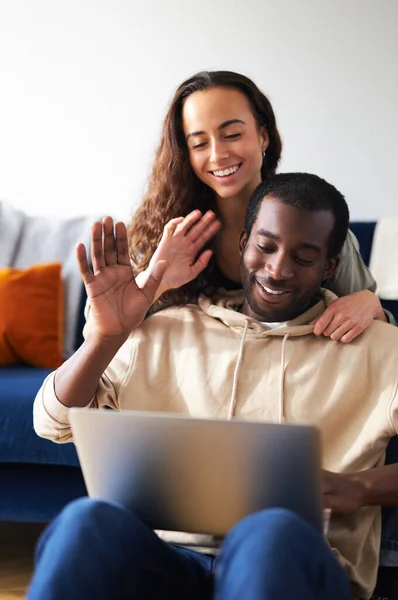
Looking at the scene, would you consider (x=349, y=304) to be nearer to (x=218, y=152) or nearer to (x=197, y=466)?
(x=218, y=152)

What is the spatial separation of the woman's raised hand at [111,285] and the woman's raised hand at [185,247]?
19 centimetres

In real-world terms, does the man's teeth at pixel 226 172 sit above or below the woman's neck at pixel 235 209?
above

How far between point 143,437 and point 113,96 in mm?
2130

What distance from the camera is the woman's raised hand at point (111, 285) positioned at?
4.88 ft

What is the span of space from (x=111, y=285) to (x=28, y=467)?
834mm

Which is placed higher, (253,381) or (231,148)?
(231,148)

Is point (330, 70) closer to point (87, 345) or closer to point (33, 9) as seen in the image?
point (33, 9)

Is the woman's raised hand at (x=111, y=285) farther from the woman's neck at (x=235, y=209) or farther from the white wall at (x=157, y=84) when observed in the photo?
the white wall at (x=157, y=84)

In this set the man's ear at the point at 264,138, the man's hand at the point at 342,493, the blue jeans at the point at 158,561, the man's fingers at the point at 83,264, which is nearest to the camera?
the blue jeans at the point at 158,561

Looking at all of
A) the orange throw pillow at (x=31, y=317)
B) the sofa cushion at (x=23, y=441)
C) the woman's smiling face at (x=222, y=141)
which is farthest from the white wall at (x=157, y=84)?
the sofa cushion at (x=23, y=441)

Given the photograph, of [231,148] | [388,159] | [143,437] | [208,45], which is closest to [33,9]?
[208,45]

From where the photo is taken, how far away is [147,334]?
1.66 meters

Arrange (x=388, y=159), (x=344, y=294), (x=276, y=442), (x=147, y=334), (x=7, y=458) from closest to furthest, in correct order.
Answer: (x=276, y=442) → (x=147, y=334) → (x=344, y=294) → (x=7, y=458) → (x=388, y=159)

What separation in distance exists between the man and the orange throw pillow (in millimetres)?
965
